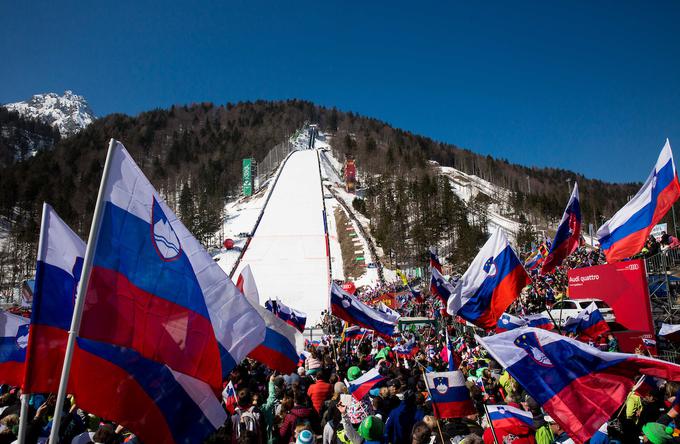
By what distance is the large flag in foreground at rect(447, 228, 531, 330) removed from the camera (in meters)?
7.38

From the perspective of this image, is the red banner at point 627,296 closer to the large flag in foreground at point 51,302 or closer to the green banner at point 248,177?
the large flag in foreground at point 51,302

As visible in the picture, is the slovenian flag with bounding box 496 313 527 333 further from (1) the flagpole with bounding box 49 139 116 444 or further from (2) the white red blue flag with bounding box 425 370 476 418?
(1) the flagpole with bounding box 49 139 116 444

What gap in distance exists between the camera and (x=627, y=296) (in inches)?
477

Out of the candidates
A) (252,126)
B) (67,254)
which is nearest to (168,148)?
(252,126)

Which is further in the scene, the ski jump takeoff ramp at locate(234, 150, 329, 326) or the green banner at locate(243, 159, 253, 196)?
the green banner at locate(243, 159, 253, 196)

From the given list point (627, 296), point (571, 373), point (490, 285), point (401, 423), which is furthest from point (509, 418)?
point (627, 296)

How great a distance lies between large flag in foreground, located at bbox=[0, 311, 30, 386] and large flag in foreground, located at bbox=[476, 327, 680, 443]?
620 cm

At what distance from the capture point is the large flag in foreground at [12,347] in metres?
6.15

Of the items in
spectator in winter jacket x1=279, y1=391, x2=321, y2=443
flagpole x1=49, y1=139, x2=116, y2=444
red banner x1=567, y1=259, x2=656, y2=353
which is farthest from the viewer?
red banner x1=567, y1=259, x2=656, y2=353

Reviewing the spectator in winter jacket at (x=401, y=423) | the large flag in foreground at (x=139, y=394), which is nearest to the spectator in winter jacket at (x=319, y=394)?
the spectator in winter jacket at (x=401, y=423)

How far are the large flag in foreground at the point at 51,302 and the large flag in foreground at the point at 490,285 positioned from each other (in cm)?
548

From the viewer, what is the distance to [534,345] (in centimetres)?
422

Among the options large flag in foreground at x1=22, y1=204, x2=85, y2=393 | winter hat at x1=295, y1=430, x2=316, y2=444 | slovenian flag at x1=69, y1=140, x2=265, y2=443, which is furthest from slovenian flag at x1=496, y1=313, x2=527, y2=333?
large flag in foreground at x1=22, y1=204, x2=85, y2=393

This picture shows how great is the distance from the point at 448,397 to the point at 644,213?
575 cm
